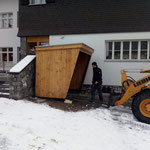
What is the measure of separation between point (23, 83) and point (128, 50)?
614 cm

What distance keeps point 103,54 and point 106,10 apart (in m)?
2.60

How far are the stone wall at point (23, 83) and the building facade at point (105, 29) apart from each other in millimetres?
3433

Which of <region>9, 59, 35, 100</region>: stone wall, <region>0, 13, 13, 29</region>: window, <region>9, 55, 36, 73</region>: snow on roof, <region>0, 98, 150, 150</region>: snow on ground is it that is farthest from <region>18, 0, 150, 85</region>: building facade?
<region>0, 13, 13, 29</region>: window

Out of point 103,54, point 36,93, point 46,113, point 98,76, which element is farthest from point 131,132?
point 103,54

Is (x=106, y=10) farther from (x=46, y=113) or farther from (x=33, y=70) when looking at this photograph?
(x=46, y=113)

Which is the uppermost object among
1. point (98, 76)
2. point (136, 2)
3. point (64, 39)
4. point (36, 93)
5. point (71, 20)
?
point (136, 2)

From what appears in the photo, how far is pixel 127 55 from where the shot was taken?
946cm

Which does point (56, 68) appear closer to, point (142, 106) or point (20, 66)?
point (20, 66)

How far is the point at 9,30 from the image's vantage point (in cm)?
1462

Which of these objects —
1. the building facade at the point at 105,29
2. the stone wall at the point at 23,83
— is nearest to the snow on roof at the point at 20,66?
the stone wall at the point at 23,83

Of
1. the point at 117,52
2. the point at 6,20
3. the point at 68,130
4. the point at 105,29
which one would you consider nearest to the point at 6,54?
the point at 6,20

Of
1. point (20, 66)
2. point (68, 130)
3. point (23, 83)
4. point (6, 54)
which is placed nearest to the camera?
point (68, 130)

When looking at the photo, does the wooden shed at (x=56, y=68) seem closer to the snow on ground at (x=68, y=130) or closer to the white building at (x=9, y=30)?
the snow on ground at (x=68, y=130)

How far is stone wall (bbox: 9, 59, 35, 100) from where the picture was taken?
6.72 meters
